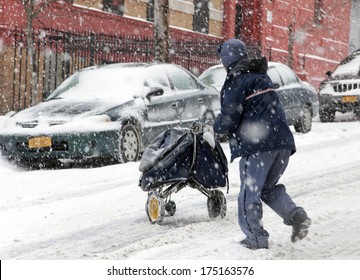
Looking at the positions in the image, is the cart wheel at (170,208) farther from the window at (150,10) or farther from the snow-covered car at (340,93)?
the window at (150,10)

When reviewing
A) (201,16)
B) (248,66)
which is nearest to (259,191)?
(248,66)

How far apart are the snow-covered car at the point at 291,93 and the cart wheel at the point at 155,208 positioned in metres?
8.41

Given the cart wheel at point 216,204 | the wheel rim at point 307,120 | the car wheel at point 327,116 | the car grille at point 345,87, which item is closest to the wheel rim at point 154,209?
the cart wheel at point 216,204

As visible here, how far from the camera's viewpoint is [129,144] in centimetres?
1172

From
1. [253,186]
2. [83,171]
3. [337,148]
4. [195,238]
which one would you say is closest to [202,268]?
[253,186]

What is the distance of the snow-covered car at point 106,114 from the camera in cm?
1116

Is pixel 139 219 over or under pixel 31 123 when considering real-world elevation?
under

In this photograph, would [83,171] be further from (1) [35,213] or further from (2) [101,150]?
(1) [35,213]

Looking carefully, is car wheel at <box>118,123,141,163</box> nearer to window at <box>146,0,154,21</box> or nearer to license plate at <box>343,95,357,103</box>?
license plate at <box>343,95,357,103</box>

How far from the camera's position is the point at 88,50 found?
63.9ft

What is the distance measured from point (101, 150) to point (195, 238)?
15.5 feet

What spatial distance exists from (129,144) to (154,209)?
Result: 4252 mm

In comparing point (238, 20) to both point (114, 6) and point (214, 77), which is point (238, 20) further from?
point (214, 77)

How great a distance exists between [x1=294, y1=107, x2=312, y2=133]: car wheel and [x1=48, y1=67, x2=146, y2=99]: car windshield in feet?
15.2
